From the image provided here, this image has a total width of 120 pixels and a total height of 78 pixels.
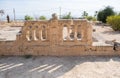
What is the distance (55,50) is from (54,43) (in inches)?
10.5

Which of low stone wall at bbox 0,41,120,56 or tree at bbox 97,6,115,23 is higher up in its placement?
tree at bbox 97,6,115,23

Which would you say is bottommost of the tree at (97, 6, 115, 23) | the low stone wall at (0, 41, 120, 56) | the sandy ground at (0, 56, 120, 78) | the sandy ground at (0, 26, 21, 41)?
the sandy ground at (0, 56, 120, 78)

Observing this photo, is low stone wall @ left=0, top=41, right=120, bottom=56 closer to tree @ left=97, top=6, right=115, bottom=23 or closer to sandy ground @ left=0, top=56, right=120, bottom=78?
sandy ground @ left=0, top=56, right=120, bottom=78

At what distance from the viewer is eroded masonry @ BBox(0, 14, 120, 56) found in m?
7.69

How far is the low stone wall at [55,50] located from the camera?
7.77m

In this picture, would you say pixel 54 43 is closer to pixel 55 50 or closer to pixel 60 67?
pixel 55 50

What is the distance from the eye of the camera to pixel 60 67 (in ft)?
21.4

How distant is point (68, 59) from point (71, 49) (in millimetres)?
522

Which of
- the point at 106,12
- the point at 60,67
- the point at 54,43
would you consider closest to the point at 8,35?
the point at 54,43

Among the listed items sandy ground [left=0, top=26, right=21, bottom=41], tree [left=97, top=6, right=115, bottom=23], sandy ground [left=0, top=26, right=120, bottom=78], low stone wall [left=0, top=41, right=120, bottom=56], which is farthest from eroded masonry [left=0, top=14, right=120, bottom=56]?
tree [left=97, top=6, right=115, bottom=23]

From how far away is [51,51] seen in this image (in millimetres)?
7805

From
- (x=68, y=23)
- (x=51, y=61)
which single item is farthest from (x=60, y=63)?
(x=68, y=23)

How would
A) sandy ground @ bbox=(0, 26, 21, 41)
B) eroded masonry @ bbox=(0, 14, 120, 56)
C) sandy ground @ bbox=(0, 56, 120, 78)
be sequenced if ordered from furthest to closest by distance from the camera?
sandy ground @ bbox=(0, 26, 21, 41)
eroded masonry @ bbox=(0, 14, 120, 56)
sandy ground @ bbox=(0, 56, 120, 78)

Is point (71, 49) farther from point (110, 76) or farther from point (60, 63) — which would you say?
point (110, 76)
